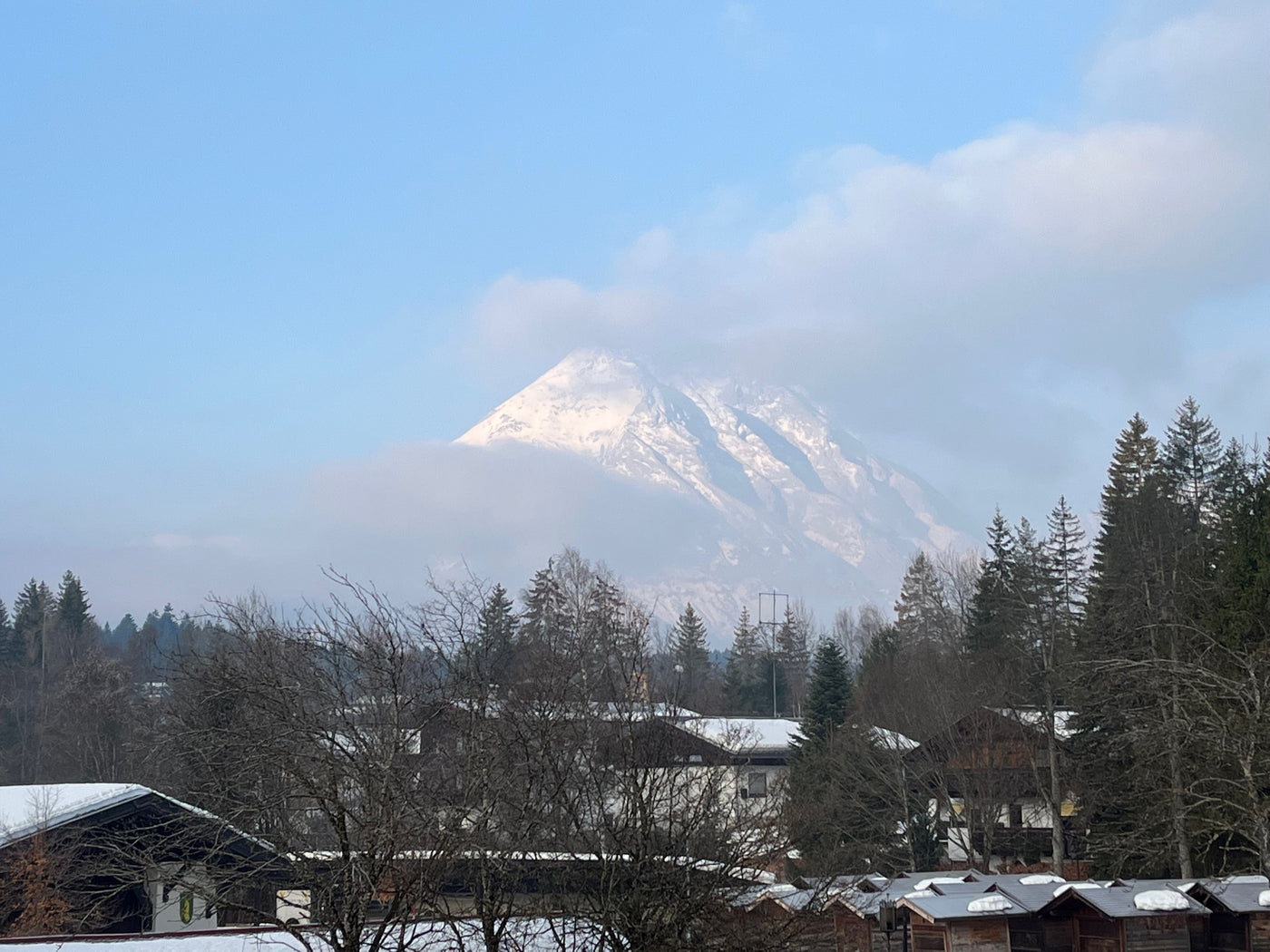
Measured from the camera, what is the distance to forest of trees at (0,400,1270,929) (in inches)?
537

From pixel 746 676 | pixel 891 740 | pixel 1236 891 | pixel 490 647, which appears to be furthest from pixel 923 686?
pixel 746 676

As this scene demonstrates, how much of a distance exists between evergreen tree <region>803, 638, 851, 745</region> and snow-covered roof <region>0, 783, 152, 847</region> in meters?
32.7

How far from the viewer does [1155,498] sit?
1923 inches

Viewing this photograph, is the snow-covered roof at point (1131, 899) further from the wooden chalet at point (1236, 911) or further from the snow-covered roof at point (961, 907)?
the snow-covered roof at point (961, 907)

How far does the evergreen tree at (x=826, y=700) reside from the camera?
52594 mm

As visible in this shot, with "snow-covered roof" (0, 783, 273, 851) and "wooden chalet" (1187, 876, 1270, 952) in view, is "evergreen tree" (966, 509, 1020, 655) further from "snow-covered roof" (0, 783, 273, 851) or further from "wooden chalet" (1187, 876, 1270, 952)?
"snow-covered roof" (0, 783, 273, 851)

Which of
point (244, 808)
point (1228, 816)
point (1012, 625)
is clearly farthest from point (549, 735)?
point (1012, 625)

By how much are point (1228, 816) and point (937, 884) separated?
24.6 ft

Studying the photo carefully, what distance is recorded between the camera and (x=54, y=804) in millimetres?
25125

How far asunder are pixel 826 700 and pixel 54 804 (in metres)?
34.5

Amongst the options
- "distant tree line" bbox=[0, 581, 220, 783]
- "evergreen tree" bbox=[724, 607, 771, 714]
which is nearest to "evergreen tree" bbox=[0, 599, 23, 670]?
"distant tree line" bbox=[0, 581, 220, 783]

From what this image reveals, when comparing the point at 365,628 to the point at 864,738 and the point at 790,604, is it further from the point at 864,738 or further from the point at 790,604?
the point at 790,604

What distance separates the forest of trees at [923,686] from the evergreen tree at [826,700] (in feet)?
0.32

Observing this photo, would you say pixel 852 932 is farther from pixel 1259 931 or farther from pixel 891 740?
pixel 891 740
